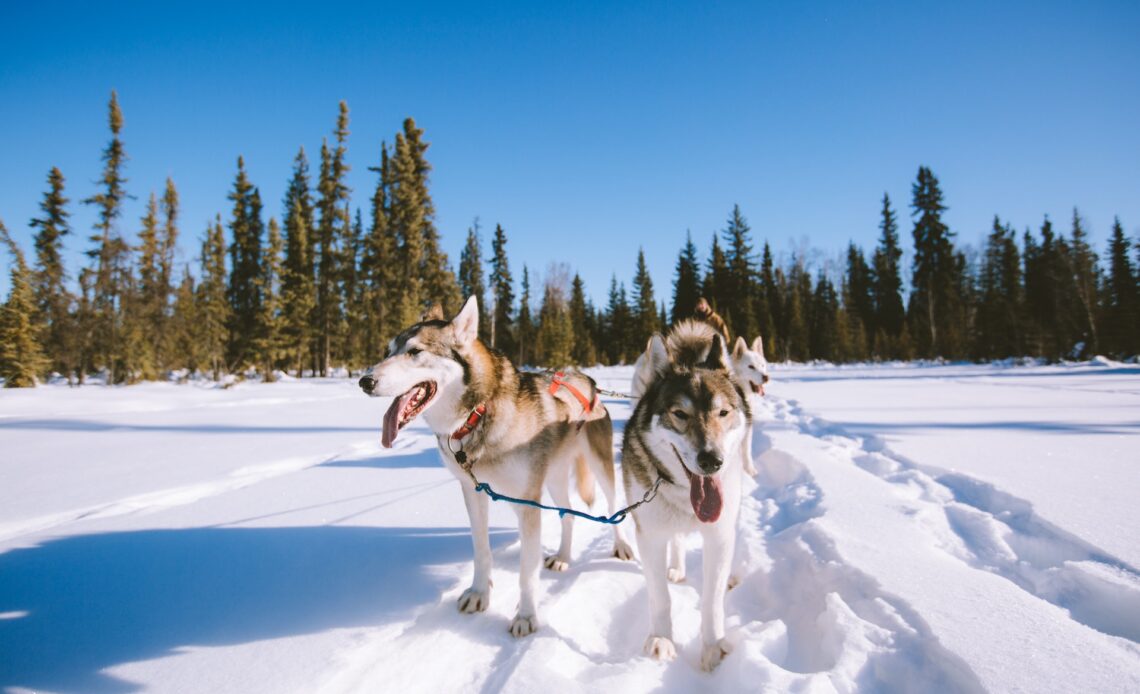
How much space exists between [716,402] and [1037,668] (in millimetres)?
1506

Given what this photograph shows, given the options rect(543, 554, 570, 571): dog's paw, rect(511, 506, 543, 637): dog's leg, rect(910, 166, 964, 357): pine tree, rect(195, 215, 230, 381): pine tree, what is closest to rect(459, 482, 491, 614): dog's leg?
rect(511, 506, 543, 637): dog's leg

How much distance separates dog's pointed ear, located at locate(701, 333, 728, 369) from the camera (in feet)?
9.64

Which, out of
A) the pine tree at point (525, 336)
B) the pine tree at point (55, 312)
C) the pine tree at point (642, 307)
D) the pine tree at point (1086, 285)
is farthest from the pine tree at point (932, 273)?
the pine tree at point (55, 312)

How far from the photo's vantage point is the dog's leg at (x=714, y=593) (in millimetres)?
2104

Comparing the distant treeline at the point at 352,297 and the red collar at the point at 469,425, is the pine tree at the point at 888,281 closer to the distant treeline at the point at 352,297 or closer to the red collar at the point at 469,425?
the distant treeline at the point at 352,297

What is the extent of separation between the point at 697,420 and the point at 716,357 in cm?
74

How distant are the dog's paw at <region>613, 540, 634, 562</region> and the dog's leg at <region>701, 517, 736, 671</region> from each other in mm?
1171

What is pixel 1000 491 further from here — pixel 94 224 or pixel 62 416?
pixel 94 224

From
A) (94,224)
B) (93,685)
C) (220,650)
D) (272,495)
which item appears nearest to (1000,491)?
(220,650)

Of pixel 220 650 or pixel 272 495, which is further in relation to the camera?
pixel 272 495

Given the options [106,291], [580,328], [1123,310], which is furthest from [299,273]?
[1123,310]

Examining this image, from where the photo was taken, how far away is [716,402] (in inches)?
95.9

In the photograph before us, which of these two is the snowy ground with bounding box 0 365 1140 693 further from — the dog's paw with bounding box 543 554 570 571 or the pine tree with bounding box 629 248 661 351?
the pine tree with bounding box 629 248 661 351

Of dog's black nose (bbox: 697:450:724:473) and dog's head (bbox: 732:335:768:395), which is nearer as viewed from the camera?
dog's black nose (bbox: 697:450:724:473)
